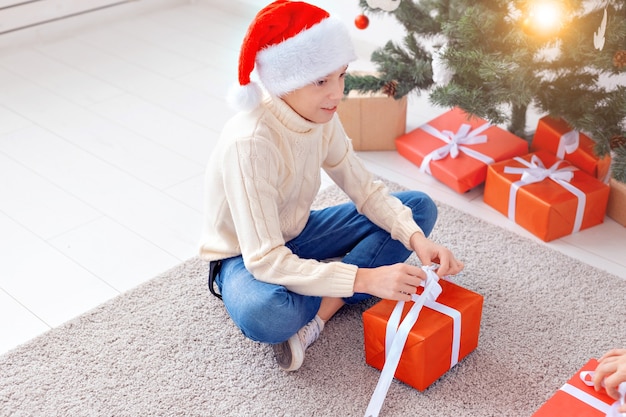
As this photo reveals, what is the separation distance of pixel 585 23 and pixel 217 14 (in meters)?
2.00

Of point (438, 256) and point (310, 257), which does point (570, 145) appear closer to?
point (438, 256)

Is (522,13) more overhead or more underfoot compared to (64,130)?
more overhead

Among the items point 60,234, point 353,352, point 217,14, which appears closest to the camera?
point 353,352

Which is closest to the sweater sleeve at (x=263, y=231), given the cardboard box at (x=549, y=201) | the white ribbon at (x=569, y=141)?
the cardboard box at (x=549, y=201)

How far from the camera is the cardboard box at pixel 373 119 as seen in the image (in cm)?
232

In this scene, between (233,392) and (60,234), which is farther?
(60,234)

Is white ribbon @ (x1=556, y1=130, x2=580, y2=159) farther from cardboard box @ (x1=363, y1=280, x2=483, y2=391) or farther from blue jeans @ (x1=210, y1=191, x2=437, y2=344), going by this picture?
cardboard box @ (x1=363, y1=280, x2=483, y2=391)

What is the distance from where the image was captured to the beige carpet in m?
1.50

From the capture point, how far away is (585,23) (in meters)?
1.94

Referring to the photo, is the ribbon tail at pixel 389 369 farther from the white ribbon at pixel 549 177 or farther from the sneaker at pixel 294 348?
the white ribbon at pixel 549 177

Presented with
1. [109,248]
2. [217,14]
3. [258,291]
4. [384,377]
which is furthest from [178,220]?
[217,14]

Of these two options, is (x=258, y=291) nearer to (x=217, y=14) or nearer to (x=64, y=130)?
(x=64, y=130)

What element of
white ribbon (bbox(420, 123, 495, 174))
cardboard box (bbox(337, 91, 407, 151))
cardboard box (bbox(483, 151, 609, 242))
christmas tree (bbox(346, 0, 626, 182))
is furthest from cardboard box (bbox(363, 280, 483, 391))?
cardboard box (bbox(337, 91, 407, 151))

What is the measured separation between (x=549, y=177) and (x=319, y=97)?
838mm
